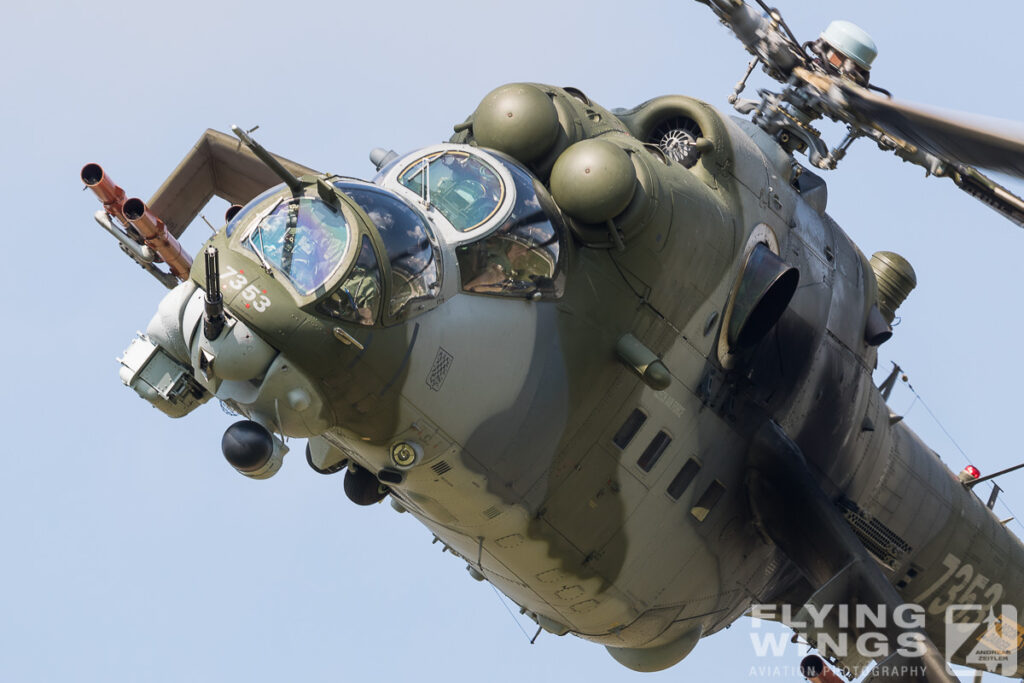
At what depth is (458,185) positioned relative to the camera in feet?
53.1

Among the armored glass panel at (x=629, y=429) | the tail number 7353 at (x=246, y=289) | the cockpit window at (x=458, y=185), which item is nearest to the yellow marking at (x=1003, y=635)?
the armored glass panel at (x=629, y=429)

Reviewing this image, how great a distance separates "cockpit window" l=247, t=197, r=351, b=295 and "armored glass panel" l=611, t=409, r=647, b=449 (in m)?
4.19

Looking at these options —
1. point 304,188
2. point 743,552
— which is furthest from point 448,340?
point 743,552

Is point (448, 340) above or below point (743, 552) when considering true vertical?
above

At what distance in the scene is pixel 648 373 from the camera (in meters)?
16.9

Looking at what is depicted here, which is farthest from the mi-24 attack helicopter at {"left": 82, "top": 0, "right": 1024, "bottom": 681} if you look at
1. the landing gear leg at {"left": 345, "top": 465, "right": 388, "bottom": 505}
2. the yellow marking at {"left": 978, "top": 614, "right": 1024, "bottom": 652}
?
the yellow marking at {"left": 978, "top": 614, "right": 1024, "bottom": 652}

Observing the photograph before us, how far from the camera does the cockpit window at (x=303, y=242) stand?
48.0 ft

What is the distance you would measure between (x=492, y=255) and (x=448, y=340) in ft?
3.44

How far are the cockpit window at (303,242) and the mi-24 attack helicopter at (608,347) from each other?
25 mm

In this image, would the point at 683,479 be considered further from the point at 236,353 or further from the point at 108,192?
the point at 108,192

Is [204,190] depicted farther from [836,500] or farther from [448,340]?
[836,500]

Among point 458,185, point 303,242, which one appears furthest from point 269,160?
point 458,185

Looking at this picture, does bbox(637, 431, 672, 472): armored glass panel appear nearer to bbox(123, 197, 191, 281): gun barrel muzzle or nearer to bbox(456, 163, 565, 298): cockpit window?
bbox(456, 163, 565, 298): cockpit window

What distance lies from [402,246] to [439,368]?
1.31 metres
